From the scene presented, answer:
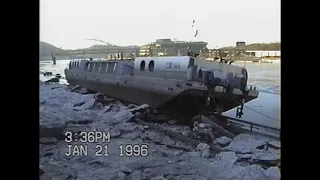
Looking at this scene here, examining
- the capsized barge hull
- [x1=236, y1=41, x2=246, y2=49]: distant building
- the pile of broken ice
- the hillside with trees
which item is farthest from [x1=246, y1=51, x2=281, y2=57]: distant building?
the hillside with trees

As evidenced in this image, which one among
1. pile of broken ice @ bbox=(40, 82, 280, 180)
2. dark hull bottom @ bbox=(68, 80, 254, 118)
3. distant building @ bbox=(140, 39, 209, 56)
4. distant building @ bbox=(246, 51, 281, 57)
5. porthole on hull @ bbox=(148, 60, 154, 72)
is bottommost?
pile of broken ice @ bbox=(40, 82, 280, 180)

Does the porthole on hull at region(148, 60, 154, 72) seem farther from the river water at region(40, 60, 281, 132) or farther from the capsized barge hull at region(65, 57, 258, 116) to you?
the river water at region(40, 60, 281, 132)

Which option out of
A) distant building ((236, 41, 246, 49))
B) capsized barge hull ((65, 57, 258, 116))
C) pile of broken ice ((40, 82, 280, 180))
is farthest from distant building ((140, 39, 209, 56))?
pile of broken ice ((40, 82, 280, 180))

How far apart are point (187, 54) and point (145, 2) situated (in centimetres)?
35

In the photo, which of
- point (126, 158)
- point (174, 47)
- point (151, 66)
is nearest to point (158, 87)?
point (151, 66)

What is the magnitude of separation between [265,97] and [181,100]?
1.41 ft

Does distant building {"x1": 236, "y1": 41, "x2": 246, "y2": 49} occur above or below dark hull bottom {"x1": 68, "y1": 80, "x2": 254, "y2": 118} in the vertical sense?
above

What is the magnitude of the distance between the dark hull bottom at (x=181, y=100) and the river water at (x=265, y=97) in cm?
7

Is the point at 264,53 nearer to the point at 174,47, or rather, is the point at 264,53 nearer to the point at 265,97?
the point at 265,97

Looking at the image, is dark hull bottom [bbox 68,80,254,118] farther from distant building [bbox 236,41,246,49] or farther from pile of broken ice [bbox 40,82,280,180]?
distant building [bbox 236,41,246,49]

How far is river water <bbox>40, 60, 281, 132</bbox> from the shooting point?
2.20m

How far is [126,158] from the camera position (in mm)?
2225

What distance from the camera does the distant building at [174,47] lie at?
2227mm

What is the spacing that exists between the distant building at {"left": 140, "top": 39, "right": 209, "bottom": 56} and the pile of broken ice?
1.14ft
